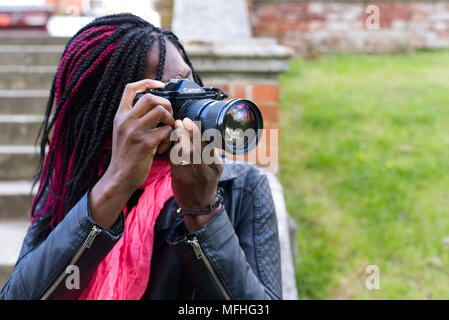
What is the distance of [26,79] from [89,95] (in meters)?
2.08

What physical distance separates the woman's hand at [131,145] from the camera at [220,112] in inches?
1.6

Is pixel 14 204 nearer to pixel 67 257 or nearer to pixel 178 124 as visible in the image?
pixel 67 257

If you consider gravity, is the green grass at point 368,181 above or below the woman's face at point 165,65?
below

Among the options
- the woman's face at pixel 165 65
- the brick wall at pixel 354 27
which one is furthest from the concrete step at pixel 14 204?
the brick wall at pixel 354 27

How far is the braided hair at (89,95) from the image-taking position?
111 cm

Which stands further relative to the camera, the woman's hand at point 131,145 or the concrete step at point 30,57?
the concrete step at point 30,57

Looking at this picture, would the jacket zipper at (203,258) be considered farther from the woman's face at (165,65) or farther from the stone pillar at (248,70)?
the stone pillar at (248,70)

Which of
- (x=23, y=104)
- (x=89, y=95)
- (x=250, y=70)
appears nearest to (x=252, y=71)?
(x=250, y=70)

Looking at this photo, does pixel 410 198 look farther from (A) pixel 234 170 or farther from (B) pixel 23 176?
(B) pixel 23 176

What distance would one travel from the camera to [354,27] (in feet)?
14.2
